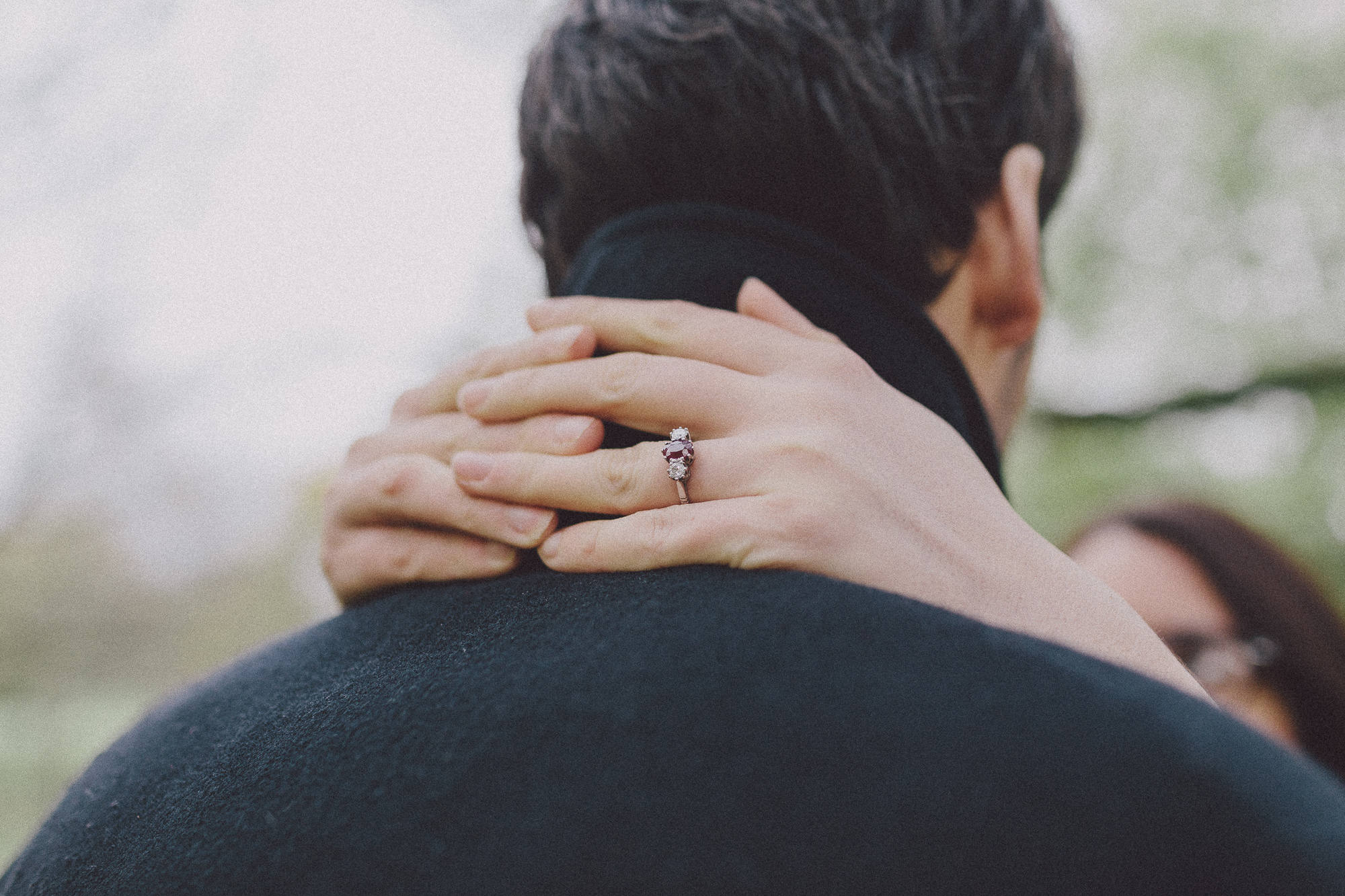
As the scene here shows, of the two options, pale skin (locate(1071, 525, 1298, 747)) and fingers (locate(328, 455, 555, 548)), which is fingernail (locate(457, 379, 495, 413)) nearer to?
fingers (locate(328, 455, 555, 548))

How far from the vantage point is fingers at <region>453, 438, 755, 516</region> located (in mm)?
1042

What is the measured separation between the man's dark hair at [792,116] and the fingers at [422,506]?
1.64 feet

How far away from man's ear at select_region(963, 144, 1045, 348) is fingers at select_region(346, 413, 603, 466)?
2.34 feet

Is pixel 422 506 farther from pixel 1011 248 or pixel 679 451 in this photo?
pixel 1011 248

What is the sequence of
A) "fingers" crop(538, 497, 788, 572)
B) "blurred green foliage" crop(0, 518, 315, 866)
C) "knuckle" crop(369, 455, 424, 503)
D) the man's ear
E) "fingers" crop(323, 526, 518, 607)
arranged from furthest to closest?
1. "blurred green foliage" crop(0, 518, 315, 866)
2. the man's ear
3. "knuckle" crop(369, 455, 424, 503)
4. "fingers" crop(323, 526, 518, 607)
5. "fingers" crop(538, 497, 788, 572)

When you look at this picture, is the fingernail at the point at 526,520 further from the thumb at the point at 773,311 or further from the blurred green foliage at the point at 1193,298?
the blurred green foliage at the point at 1193,298

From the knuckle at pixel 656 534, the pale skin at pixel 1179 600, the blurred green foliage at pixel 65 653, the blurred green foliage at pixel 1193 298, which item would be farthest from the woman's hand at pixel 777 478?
the blurred green foliage at pixel 1193 298

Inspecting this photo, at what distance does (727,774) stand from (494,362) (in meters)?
0.72

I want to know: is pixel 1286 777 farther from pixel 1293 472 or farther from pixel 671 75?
pixel 1293 472

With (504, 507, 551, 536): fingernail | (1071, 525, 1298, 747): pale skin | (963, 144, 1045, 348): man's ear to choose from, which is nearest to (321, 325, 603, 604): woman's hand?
(504, 507, 551, 536): fingernail

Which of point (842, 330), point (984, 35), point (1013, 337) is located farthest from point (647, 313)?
point (984, 35)

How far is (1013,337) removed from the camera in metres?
1.47

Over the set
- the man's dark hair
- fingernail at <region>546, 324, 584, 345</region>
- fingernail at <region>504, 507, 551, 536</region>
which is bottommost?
fingernail at <region>504, 507, 551, 536</region>

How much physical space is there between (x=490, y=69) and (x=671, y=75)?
804 cm
